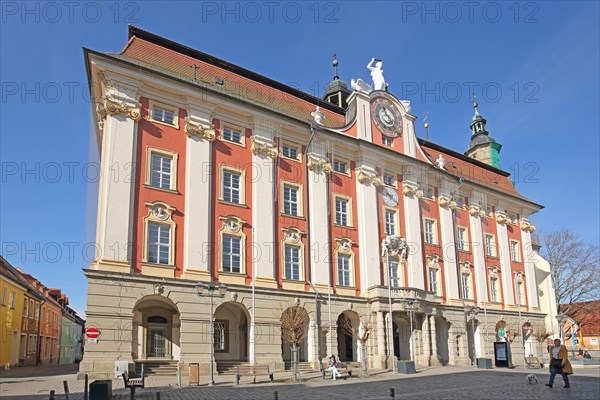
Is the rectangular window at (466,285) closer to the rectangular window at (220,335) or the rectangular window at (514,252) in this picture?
the rectangular window at (514,252)

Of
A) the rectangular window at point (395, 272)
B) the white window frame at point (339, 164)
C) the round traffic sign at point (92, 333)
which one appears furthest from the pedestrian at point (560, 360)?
the white window frame at point (339, 164)

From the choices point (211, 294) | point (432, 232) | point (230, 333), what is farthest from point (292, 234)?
point (432, 232)

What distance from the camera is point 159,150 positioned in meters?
29.3

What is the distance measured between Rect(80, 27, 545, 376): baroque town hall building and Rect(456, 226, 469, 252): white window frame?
0.59 ft

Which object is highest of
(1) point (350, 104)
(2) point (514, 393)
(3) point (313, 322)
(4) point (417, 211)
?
(1) point (350, 104)

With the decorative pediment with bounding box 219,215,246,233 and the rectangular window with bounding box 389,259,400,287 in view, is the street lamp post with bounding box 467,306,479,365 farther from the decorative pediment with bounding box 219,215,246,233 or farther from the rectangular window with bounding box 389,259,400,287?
the decorative pediment with bounding box 219,215,246,233

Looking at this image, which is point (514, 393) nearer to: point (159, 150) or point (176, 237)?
point (176, 237)

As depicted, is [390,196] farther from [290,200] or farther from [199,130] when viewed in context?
[199,130]

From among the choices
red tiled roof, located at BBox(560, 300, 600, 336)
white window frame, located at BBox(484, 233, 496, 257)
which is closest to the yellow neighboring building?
white window frame, located at BBox(484, 233, 496, 257)

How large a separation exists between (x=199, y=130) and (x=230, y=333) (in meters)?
12.2

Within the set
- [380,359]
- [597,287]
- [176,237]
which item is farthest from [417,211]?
[597,287]

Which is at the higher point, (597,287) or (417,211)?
(417,211)

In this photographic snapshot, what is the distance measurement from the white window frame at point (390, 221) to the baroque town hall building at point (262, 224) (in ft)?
0.45

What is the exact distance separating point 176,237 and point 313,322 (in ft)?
32.9
